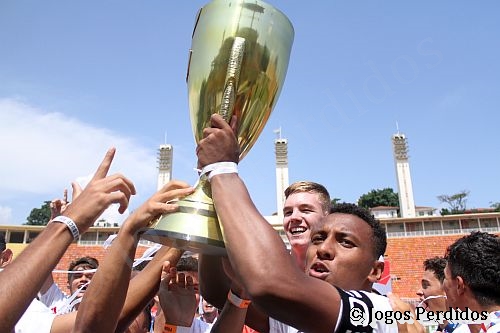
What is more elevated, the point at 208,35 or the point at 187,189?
the point at 208,35

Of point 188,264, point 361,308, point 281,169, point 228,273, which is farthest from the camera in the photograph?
point 281,169

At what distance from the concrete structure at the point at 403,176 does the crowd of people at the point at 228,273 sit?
35.9 meters

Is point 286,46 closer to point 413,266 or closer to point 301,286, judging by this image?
point 301,286

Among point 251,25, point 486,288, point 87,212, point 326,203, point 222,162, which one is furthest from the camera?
point 326,203

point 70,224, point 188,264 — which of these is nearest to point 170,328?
point 188,264

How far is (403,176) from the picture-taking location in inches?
1465

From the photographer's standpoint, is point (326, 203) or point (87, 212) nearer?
point (87, 212)

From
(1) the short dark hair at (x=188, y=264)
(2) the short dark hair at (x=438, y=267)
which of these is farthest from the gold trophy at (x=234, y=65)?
(2) the short dark hair at (x=438, y=267)

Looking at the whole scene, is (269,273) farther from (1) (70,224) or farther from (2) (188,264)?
(2) (188,264)

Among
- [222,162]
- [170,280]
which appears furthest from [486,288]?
[222,162]

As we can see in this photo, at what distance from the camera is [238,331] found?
1.89 meters

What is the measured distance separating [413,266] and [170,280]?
28.1m

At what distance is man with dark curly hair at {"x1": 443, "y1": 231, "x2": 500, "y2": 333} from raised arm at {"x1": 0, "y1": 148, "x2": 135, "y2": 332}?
227 centimetres

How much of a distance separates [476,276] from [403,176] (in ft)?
121
